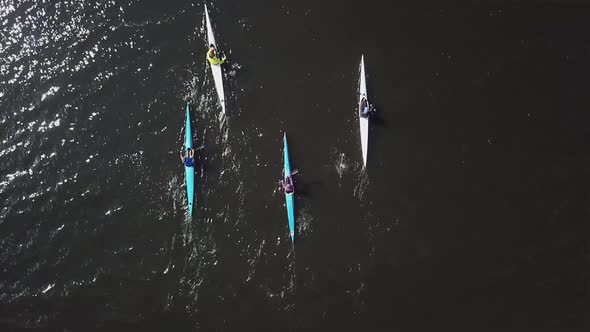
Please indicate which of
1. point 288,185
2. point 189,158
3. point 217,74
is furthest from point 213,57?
point 288,185

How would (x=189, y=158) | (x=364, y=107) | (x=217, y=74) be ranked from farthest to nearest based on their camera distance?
(x=217, y=74), (x=364, y=107), (x=189, y=158)

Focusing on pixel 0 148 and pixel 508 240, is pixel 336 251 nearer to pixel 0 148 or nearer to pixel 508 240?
pixel 508 240

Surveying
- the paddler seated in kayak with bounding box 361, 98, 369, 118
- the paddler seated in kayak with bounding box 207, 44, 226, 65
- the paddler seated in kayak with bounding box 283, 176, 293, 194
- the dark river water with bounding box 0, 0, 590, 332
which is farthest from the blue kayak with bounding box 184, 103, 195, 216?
the paddler seated in kayak with bounding box 361, 98, 369, 118

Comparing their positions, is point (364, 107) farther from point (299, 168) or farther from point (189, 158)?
point (189, 158)

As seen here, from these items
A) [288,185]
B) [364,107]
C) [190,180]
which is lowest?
[288,185]

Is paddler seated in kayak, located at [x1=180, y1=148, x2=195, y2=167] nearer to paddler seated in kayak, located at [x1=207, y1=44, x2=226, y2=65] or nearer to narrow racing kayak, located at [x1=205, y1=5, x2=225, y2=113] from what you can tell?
narrow racing kayak, located at [x1=205, y1=5, x2=225, y2=113]

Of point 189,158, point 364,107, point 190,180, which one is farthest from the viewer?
point 364,107

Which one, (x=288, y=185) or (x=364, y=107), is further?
(x=364, y=107)
